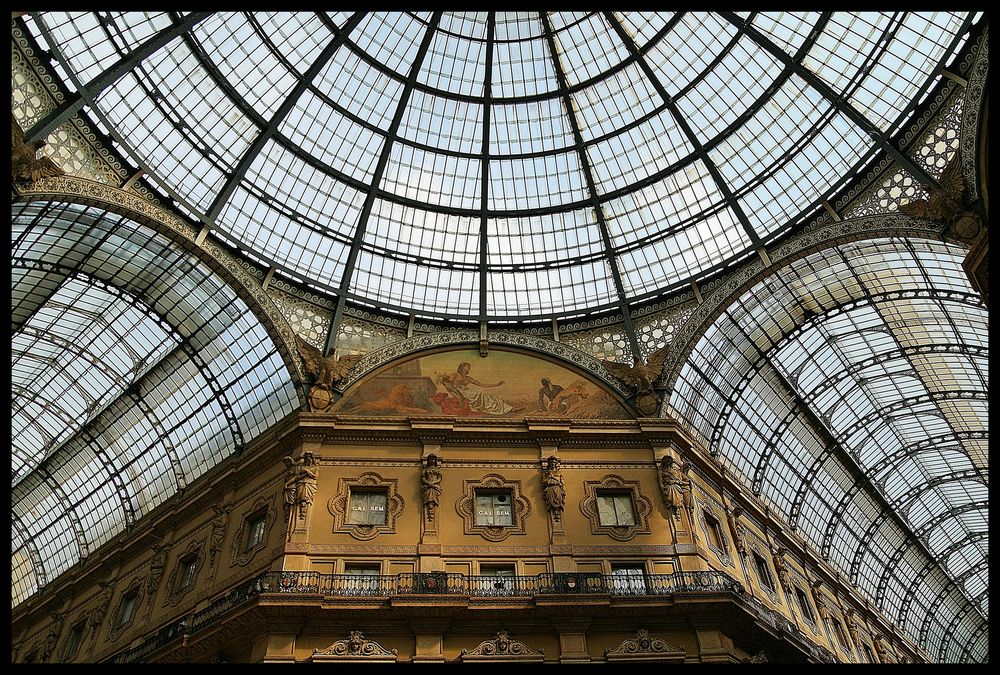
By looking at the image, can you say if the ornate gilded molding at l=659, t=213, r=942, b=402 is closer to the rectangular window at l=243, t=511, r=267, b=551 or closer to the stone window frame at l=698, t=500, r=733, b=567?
the stone window frame at l=698, t=500, r=733, b=567

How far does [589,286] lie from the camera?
38062 millimetres

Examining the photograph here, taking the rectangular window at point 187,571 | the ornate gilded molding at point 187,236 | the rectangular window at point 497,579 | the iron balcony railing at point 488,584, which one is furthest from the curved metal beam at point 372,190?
the rectangular window at point 497,579

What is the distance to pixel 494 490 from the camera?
1203 inches

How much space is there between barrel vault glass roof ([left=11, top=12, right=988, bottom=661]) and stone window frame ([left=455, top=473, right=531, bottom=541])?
9.72 m

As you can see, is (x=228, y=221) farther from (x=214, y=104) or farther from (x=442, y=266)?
(x=442, y=266)

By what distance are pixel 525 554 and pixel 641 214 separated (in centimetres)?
1806

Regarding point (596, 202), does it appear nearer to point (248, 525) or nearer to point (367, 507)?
point (367, 507)

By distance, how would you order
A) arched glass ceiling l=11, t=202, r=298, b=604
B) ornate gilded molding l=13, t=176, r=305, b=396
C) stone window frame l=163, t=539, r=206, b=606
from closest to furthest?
ornate gilded molding l=13, t=176, r=305, b=396 → stone window frame l=163, t=539, r=206, b=606 → arched glass ceiling l=11, t=202, r=298, b=604

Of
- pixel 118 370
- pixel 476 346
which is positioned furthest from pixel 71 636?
pixel 476 346

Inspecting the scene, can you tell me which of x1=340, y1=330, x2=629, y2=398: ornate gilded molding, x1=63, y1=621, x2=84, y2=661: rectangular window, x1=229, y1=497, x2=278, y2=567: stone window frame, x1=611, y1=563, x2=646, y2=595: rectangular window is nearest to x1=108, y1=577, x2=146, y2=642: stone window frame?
x1=63, y1=621, x2=84, y2=661: rectangular window

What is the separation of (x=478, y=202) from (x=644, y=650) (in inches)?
885

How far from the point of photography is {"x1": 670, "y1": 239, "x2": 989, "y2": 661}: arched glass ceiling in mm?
34688

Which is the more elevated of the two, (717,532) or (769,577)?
(717,532)

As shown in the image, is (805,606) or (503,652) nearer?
(503,652)
